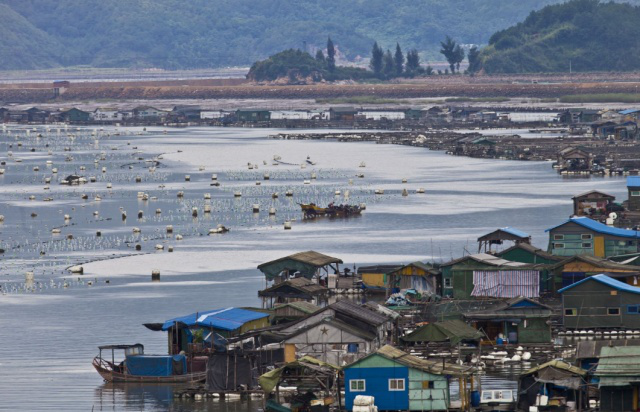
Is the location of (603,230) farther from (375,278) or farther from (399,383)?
(399,383)

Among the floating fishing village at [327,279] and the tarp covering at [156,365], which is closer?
the floating fishing village at [327,279]

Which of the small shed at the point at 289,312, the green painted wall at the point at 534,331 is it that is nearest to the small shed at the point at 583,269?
the green painted wall at the point at 534,331

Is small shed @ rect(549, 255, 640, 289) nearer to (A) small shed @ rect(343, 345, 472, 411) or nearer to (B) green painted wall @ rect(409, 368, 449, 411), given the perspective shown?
(A) small shed @ rect(343, 345, 472, 411)

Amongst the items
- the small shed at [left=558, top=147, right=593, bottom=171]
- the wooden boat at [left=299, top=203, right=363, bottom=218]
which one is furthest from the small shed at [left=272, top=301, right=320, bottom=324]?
the small shed at [left=558, top=147, right=593, bottom=171]

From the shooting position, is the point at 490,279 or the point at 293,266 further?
the point at 293,266

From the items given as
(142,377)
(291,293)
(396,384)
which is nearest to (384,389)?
(396,384)

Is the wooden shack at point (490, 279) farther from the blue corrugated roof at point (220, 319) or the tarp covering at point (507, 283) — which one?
the blue corrugated roof at point (220, 319)

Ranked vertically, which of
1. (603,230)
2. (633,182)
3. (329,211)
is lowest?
(329,211)
